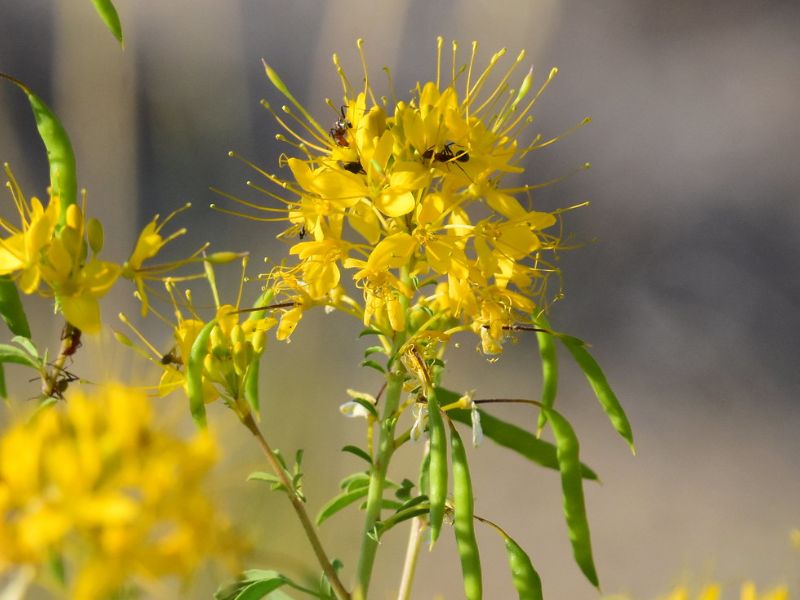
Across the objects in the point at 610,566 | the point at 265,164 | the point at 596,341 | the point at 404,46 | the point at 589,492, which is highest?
the point at 404,46

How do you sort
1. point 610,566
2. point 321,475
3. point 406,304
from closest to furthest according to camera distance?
1. point 406,304
2. point 321,475
3. point 610,566

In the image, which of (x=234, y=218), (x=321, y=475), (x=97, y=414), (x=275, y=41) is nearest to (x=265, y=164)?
(x=234, y=218)

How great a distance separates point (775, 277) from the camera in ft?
8.62

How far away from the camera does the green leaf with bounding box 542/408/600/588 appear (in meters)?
0.70

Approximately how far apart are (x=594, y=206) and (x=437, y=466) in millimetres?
2045

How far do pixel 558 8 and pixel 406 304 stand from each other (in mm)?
2066

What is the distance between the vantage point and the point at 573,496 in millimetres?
703

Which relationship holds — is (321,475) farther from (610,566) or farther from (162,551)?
(162,551)

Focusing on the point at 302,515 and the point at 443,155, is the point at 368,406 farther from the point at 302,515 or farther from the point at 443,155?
the point at 443,155

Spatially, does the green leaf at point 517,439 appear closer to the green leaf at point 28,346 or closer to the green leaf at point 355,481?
the green leaf at point 355,481

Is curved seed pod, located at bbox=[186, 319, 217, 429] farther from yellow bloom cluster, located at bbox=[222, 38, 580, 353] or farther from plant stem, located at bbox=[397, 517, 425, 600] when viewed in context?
plant stem, located at bbox=[397, 517, 425, 600]

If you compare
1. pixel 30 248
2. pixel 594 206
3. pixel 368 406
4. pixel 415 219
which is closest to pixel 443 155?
pixel 415 219

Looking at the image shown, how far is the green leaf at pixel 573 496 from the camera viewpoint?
699 millimetres

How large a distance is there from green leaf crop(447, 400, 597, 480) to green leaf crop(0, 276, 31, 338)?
0.36 meters
